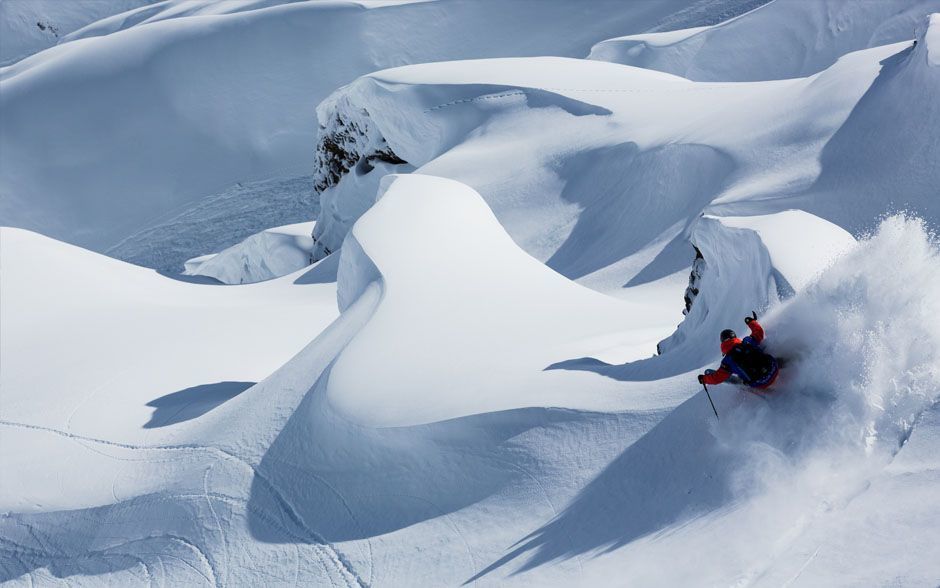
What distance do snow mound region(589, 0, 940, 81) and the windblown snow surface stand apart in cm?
968

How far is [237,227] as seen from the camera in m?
31.7

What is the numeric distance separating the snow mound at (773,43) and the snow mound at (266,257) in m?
12.2

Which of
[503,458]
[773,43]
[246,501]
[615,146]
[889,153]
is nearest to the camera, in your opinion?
[503,458]

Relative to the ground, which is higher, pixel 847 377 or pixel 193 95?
pixel 847 377

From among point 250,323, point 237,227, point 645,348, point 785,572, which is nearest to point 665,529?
point 785,572

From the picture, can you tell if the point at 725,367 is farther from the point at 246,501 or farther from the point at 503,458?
the point at 246,501

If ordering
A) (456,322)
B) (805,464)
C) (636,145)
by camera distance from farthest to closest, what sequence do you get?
(636,145) < (456,322) < (805,464)

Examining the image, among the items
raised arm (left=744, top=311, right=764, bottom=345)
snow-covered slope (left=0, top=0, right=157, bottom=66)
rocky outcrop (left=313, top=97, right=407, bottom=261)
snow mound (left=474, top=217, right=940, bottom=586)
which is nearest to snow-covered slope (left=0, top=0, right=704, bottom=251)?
rocky outcrop (left=313, top=97, right=407, bottom=261)

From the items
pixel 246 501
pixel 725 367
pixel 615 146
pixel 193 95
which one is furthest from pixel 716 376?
pixel 193 95

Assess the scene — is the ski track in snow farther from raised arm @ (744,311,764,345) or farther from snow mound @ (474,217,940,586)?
raised arm @ (744,311,764,345)

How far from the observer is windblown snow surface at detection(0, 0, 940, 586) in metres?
5.12

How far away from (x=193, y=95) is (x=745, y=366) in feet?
101

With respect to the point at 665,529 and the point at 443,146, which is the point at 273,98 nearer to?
the point at 443,146

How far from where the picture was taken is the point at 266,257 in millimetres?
25688
